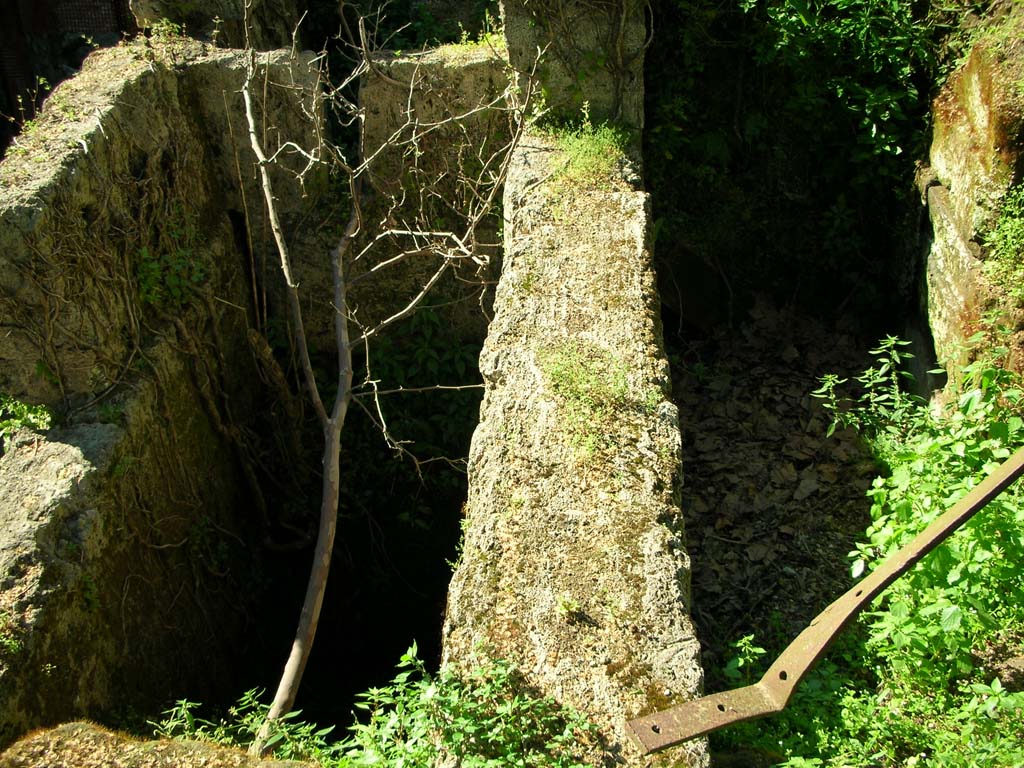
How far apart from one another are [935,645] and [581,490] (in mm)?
1529

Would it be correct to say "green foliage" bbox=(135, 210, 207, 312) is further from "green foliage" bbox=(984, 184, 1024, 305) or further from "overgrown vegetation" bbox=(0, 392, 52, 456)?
"green foliage" bbox=(984, 184, 1024, 305)

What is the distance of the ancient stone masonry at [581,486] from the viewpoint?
Result: 3059 millimetres

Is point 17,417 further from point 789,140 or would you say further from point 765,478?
point 789,140

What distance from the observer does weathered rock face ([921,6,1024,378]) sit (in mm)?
4520

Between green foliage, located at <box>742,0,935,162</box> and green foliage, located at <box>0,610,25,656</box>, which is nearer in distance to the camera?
green foliage, located at <box>0,610,25,656</box>

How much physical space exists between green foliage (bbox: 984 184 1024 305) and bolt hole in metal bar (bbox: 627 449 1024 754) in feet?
5.25

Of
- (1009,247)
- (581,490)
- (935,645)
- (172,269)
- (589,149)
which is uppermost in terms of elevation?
(589,149)

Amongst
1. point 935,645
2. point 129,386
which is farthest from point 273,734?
point 935,645

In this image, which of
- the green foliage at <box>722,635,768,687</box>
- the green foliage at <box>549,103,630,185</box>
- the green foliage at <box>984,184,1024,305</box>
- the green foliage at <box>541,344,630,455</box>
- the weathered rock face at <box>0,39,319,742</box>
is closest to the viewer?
the green foliage at <box>722,635,768,687</box>

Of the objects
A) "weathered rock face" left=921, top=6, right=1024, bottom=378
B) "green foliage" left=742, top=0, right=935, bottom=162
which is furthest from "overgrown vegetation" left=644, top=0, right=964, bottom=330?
"weathered rock face" left=921, top=6, right=1024, bottom=378

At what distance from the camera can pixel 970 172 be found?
477 centimetres

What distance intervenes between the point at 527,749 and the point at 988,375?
108 inches

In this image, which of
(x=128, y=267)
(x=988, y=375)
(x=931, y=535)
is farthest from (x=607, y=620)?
(x=128, y=267)

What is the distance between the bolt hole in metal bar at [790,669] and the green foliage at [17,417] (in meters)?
3.27
